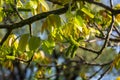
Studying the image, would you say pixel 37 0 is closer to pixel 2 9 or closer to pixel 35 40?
pixel 35 40

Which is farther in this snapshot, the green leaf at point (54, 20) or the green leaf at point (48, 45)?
the green leaf at point (48, 45)

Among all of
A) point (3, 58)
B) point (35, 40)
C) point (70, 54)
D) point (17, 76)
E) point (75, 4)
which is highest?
point (75, 4)

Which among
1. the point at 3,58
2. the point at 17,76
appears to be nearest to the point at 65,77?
the point at 17,76

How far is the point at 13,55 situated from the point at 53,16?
0.89 meters

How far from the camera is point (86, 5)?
7.41ft

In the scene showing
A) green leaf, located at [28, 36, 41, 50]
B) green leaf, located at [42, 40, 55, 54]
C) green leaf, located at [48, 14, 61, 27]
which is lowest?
green leaf, located at [42, 40, 55, 54]

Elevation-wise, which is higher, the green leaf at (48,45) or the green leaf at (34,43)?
the green leaf at (34,43)

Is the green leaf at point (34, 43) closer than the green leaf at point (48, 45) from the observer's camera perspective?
Yes

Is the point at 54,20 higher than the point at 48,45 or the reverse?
higher

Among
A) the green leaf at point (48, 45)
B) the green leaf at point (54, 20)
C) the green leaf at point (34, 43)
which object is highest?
the green leaf at point (54, 20)

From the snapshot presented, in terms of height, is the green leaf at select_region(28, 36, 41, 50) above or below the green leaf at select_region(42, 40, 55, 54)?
above

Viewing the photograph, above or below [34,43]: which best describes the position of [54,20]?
above

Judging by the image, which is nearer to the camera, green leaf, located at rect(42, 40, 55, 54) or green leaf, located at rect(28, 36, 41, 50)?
green leaf, located at rect(28, 36, 41, 50)

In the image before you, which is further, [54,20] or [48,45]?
[48,45]
